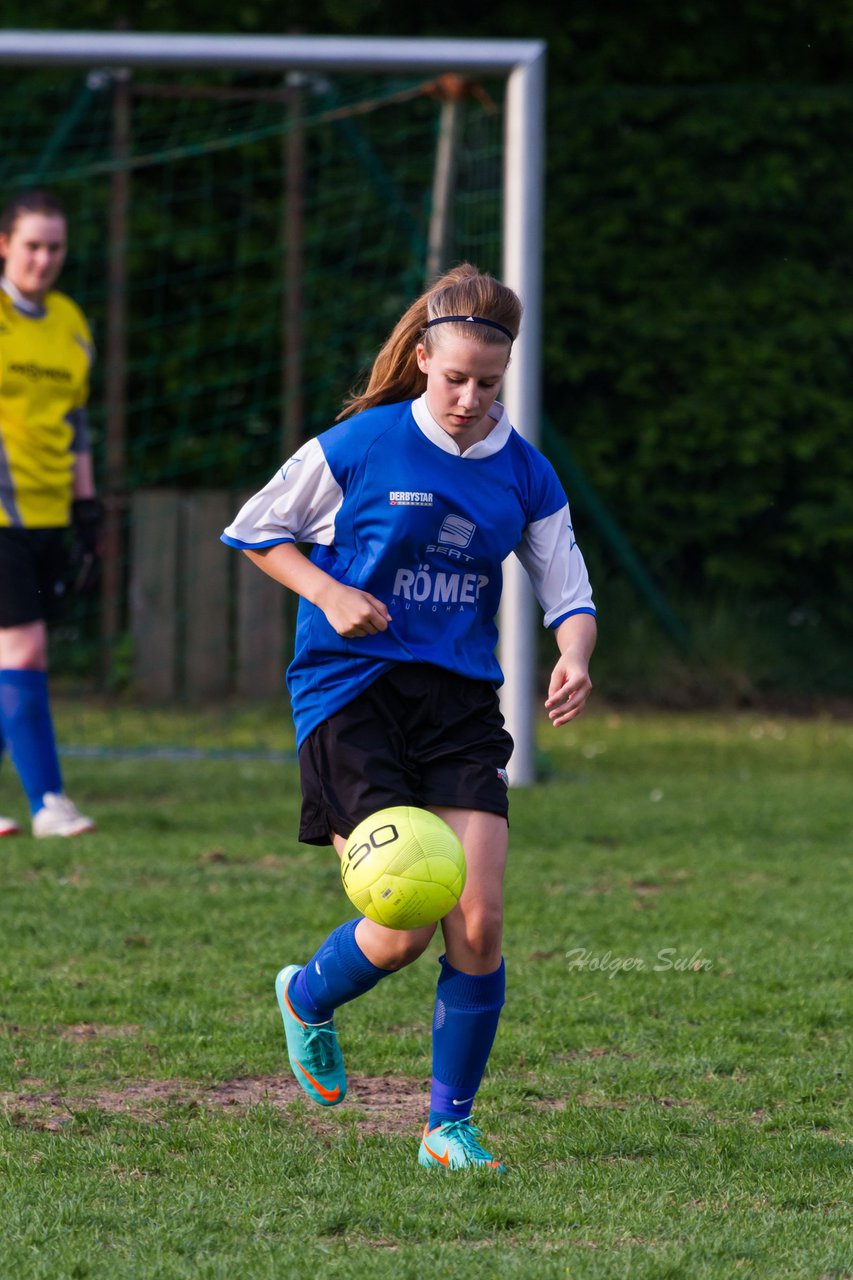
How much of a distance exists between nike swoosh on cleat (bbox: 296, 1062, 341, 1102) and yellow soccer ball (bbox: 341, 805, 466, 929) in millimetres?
441

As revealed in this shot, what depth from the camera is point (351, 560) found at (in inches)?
134

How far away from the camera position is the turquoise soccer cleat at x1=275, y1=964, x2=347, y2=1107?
3.39 m

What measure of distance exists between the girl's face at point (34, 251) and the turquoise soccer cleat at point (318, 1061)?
142 inches

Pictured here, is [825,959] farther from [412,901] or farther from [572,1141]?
[412,901]

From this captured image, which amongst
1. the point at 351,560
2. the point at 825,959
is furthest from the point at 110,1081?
the point at 825,959

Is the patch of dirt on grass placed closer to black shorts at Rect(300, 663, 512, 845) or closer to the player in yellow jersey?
black shorts at Rect(300, 663, 512, 845)

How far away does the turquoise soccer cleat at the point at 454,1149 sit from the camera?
3100 mm

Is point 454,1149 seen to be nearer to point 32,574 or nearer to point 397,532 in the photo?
point 397,532

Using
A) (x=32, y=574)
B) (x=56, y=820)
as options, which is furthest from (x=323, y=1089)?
(x=32, y=574)

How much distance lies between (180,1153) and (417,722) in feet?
2.96

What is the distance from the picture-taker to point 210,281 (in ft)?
35.7

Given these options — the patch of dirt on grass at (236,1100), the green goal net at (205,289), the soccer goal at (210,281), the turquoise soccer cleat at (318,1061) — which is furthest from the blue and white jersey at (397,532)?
the green goal net at (205,289)

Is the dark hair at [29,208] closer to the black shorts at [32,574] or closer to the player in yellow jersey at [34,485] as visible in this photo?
the player in yellow jersey at [34,485]

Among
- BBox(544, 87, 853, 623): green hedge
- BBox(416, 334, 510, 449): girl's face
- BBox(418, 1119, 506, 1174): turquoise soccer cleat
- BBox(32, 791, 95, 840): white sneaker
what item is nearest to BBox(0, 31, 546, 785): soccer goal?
BBox(544, 87, 853, 623): green hedge
